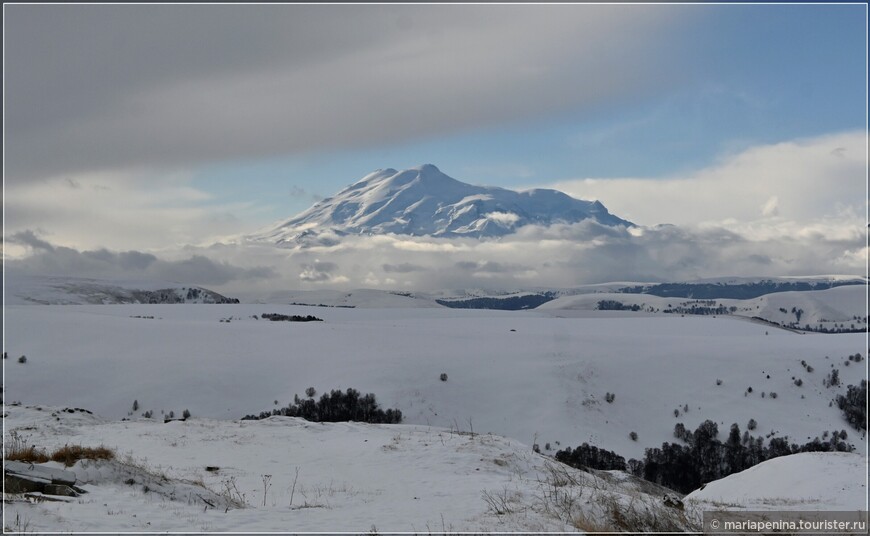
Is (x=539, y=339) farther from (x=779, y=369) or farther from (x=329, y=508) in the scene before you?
(x=329, y=508)

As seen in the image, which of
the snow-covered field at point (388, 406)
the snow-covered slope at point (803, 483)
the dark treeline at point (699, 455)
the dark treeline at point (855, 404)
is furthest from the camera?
the dark treeline at point (855, 404)

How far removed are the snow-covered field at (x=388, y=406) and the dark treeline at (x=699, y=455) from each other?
2.03 m

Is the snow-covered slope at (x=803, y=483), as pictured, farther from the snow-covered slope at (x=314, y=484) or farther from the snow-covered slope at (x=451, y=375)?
the snow-covered slope at (x=451, y=375)

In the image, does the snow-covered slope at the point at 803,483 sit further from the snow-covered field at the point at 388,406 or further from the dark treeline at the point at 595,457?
the dark treeline at the point at 595,457

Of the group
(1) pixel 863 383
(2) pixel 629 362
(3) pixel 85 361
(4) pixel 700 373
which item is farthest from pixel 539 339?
(3) pixel 85 361

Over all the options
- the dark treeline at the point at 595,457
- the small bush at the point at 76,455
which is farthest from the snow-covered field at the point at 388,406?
the dark treeline at the point at 595,457

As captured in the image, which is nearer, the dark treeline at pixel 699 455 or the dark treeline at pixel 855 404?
the dark treeline at pixel 699 455

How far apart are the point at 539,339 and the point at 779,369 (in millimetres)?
35456

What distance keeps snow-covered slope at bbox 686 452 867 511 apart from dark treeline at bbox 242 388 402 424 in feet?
139

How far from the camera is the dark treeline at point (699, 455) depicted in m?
68.6

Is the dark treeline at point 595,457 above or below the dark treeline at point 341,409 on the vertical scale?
below

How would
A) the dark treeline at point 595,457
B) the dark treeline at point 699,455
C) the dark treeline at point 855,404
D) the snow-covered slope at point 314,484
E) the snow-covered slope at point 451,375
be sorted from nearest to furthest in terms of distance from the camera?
1. the snow-covered slope at point 314,484
2. the dark treeline at point 595,457
3. the dark treeline at point 699,455
4. the snow-covered slope at point 451,375
5. the dark treeline at point 855,404

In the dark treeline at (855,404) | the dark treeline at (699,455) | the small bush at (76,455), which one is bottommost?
the dark treeline at (699,455)

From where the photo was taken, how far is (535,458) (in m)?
24.3
